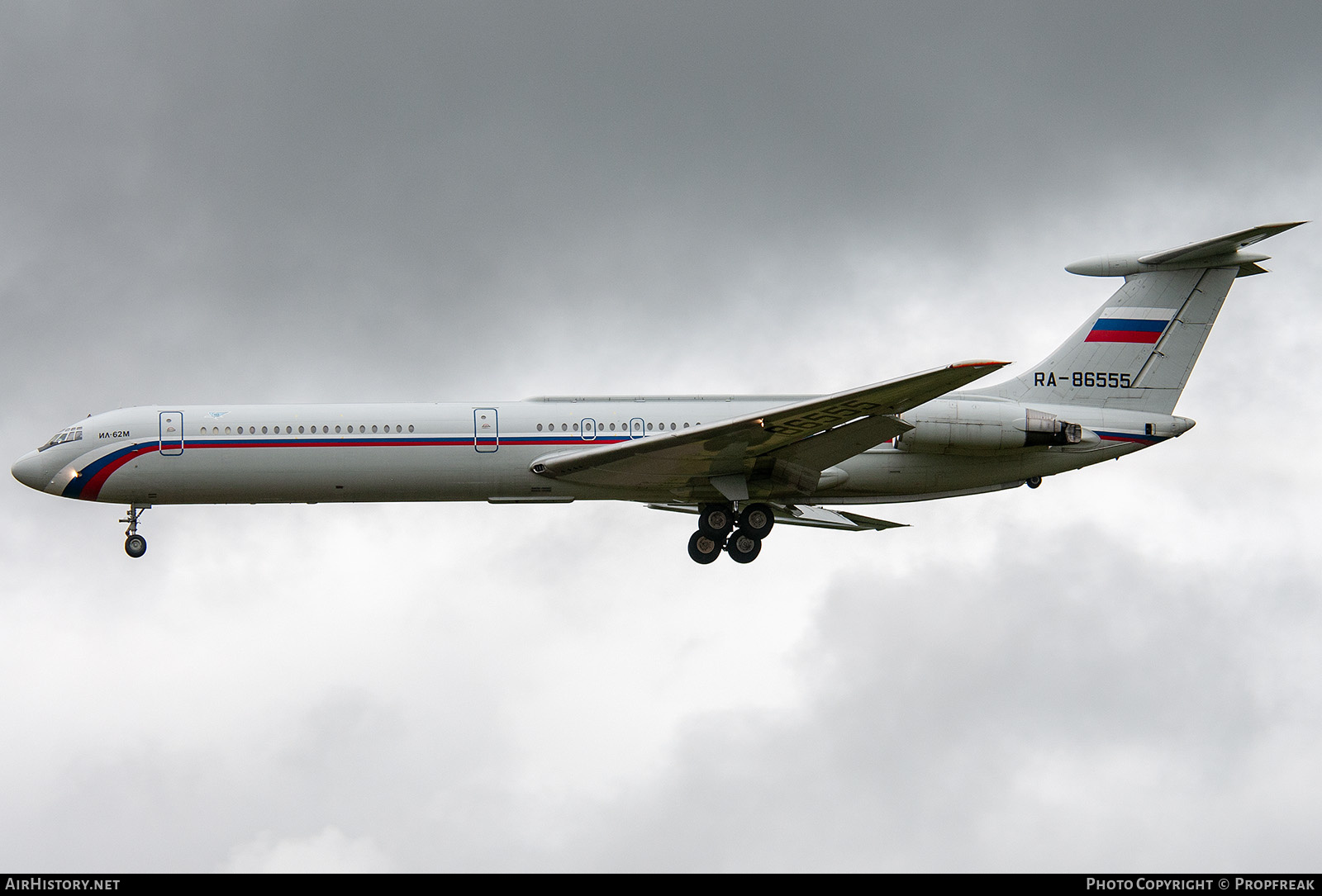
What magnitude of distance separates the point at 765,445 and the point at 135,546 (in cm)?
1419

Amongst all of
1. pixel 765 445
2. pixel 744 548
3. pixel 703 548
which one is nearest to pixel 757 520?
pixel 744 548

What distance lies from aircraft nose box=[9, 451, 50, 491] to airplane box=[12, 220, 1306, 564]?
35mm

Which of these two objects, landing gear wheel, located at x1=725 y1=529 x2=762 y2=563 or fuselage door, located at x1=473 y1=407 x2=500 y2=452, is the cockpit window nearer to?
Result: fuselage door, located at x1=473 y1=407 x2=500 y2=452

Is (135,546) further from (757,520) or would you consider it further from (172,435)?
(757,520)

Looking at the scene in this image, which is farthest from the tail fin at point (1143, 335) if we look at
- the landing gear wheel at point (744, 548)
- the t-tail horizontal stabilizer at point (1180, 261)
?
the landing gear wheel at point (744, 548)

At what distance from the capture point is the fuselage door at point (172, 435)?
96.2 ft

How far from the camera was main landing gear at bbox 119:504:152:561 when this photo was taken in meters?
29.9

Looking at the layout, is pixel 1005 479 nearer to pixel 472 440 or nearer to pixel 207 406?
pixel 472 440

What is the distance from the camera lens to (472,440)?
29.3 meters

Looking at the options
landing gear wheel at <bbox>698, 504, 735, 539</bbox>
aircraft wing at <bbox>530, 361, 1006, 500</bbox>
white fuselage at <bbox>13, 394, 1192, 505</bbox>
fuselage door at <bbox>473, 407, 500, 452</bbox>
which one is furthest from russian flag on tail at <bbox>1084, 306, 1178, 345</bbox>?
fuselage door at <bbox>473, 407, 500, 452</bbox>

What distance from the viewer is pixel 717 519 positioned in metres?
30.3

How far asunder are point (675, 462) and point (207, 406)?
1056cm

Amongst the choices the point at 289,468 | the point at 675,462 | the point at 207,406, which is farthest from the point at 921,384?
the point at 207,406

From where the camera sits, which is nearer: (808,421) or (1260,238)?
(808,421)
